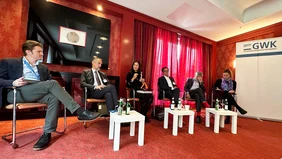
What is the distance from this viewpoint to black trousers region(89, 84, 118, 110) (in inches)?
79.9

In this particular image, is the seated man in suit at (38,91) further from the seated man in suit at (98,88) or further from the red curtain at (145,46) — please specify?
the red curtain at (145,46)

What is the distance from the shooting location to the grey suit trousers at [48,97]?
4.72 feet

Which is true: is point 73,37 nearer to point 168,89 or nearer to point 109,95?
point 109,95

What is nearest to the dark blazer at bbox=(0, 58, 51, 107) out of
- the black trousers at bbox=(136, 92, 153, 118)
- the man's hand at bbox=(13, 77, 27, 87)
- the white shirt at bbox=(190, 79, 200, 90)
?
the man's hand at bbox=(13, 77, 27, 87)

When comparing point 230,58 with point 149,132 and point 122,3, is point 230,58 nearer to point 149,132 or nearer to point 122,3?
point 122,3

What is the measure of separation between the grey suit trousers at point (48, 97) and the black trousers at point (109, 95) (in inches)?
22.5

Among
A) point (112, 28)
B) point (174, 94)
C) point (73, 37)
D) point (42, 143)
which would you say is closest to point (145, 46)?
point (112, 28)

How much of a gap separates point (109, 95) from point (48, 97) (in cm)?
76

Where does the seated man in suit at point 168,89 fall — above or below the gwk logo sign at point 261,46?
below

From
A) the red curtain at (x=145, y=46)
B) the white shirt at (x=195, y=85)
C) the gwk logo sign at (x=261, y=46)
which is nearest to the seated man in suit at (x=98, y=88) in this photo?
the red curtain at (x=145, y=46)

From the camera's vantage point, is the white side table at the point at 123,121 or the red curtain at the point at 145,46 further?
the red curtain at the point at 145,46

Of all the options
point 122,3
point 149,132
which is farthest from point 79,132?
point 122,3

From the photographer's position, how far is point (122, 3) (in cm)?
311

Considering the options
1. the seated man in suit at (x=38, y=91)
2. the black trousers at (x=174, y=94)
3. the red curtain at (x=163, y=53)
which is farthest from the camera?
the red curtain at (x=163, y=53)
